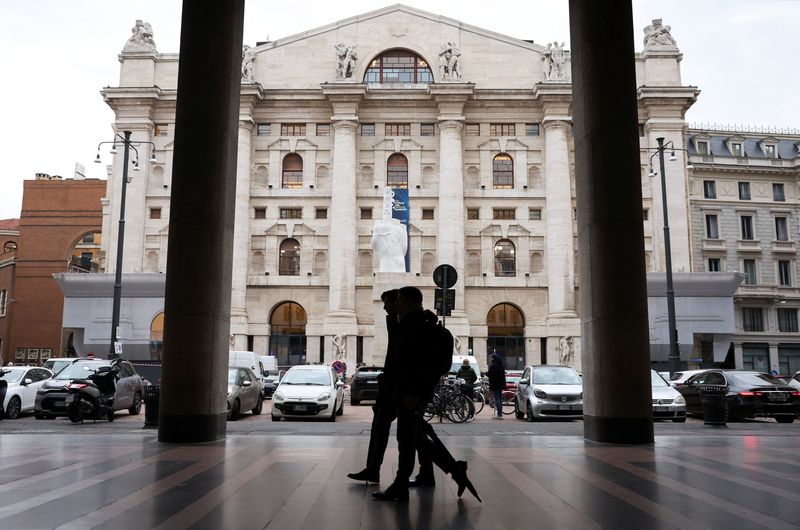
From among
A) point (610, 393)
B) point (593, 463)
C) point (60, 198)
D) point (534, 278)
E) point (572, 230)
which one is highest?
point (60, 198)

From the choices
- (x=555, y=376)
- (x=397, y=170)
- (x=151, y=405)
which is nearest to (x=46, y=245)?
(x=397, y=170)

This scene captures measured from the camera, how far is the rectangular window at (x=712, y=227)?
6169 cm

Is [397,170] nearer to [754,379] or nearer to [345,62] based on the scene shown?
[345,62]

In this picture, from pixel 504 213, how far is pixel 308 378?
1323 inches

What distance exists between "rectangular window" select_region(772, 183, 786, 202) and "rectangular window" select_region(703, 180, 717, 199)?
5506 mm

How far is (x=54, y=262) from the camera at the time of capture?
61969mm

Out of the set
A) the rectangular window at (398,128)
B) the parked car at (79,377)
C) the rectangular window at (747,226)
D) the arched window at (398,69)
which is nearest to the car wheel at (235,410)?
the parked car at (79,377)

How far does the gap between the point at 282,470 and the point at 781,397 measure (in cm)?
1649

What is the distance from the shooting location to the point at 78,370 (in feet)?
69.2

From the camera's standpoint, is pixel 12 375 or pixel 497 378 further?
pixel 497 378

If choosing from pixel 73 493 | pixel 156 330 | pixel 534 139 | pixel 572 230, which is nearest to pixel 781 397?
pixel 73 493

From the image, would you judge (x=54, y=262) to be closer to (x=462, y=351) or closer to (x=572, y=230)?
(x=462, y=351)

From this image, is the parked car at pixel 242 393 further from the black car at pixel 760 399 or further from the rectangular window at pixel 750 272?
the rectangular window at pixel 750 272

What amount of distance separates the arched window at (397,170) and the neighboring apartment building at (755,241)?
84.0 feet
